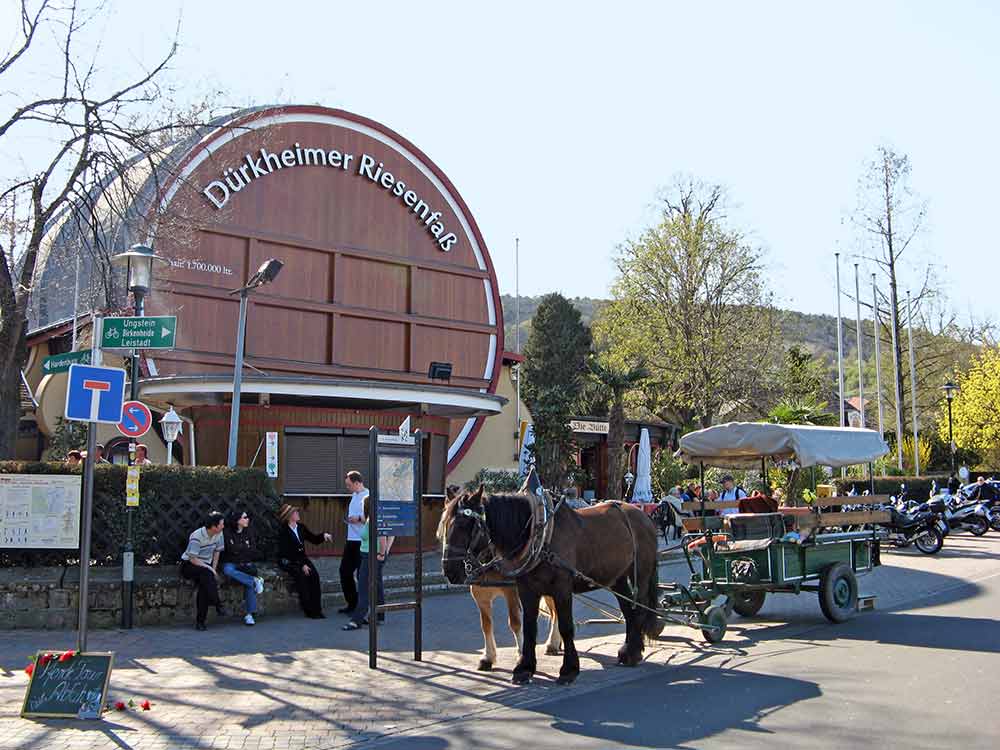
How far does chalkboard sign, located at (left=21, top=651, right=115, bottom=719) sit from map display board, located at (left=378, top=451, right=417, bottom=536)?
301 cm

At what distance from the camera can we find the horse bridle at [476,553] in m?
8.66

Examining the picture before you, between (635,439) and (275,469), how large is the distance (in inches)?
865

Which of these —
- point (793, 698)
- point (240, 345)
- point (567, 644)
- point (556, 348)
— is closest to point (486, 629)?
point (567, 644)

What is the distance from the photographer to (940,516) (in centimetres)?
2159

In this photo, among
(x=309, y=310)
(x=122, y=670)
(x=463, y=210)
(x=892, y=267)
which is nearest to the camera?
(x=122, y=670)

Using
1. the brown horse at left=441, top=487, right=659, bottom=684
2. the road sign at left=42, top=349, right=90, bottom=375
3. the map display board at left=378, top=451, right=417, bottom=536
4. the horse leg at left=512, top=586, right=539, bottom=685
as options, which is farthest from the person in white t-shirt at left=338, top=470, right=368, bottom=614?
the horse leg at left=512, top=586, right=539, bottom=685

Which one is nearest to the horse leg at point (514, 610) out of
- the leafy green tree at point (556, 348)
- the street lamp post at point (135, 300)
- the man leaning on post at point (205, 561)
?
the man leaning on post at point (205, 561)

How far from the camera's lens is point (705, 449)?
13367 mm

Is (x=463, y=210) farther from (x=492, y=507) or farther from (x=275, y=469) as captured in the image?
(x=492, y=507)

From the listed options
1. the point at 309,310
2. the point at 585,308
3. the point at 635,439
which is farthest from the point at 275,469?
the point at 585,308

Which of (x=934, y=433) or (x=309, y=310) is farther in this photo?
(x=934, y=433)

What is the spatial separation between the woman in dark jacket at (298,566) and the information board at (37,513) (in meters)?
2.49

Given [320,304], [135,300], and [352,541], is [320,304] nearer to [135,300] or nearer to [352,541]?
[135,300]

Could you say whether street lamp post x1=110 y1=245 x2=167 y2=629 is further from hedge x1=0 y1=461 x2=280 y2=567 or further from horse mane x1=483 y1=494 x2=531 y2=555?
horse mane x1=483 y1=494 x2=531 y2=555
